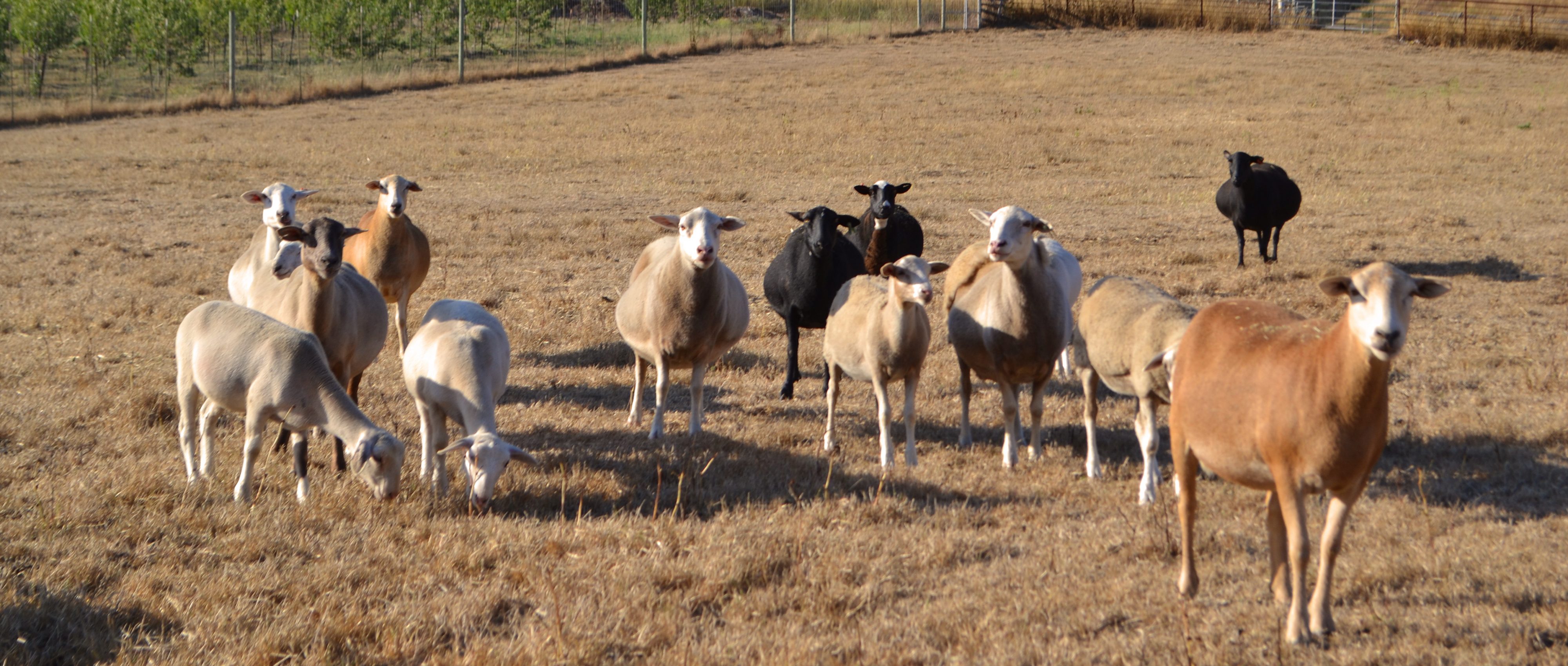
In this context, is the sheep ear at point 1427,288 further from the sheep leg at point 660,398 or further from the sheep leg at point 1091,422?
the sheep leg at point 660,398

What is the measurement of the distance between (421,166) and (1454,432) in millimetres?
20072

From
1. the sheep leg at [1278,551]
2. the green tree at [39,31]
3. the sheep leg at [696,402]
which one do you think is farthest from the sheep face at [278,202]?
the green tree at [39,31]

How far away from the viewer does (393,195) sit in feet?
35.0

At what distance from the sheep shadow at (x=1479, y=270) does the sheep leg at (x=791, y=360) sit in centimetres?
774

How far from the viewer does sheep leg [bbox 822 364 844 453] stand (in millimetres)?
7809

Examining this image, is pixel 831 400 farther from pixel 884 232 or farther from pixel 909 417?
pixel 884 232

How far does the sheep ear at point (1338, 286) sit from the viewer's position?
4.22m

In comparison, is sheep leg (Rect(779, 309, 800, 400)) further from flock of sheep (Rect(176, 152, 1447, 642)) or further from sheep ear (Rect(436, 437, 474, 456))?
sheep ear (Rect(436, 437, 474, 456))

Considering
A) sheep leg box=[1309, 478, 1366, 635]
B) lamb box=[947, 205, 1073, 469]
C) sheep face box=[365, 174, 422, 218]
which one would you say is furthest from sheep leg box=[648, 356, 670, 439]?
sheep leg box=[1309, 478, 1366, 635]

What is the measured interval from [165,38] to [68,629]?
39.2 m

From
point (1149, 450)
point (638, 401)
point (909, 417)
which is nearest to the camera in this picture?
point (1149, 450)

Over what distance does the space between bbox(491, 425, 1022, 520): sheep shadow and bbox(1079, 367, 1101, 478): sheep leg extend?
2.59ft

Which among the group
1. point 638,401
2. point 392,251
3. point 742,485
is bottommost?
→ point 742,485

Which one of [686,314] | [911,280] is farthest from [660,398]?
[911,280]
